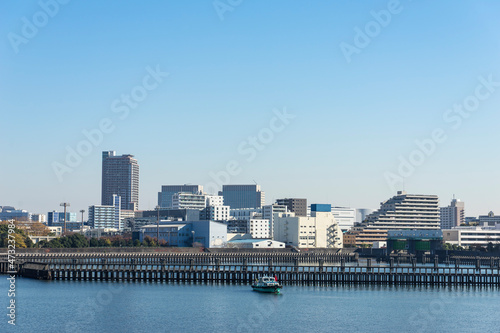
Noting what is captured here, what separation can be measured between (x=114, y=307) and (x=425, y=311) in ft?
92.0

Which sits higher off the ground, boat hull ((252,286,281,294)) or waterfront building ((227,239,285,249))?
waterfront building ((227,239,285,249))

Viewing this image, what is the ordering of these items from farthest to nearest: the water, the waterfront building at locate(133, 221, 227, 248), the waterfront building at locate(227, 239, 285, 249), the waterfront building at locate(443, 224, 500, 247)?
the waterfront building at locate(443, 224, 500, 247) < the waterfront building at locate(227, 239, 285, 249) < the waterfront building at locate(133, 221, 227, 248) < the water

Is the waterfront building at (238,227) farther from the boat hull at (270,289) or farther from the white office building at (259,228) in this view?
the boat hull at (270,289)

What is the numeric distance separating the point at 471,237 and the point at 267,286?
128 m

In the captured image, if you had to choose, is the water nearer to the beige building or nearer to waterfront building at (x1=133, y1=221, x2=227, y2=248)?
waterfront building at (x1=133, y1=221, x2=227, y2=248)

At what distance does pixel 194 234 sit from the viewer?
164m

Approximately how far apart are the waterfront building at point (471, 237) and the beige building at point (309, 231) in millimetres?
30542

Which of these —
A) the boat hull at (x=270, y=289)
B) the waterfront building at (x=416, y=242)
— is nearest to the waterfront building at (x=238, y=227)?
the waterfront building at (x=416, y=242)

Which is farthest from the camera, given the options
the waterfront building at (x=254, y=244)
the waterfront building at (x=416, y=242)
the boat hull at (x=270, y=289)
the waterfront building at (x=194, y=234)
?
the waterfront building at (x=416, y=242)

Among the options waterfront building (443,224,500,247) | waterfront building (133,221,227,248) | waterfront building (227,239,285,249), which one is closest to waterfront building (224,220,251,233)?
waterfront building (227,239,285,249)

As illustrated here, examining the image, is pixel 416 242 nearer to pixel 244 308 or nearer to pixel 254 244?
pixel 254 244

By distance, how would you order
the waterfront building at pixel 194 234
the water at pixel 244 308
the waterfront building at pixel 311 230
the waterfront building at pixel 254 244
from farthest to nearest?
the waterfront building at pixel 311 230 < the waterfront building at pixel 254 244 < the waterfront building at pixel 194 234 < the water at pixel 244 308

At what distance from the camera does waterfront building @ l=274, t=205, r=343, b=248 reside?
→ 579ft

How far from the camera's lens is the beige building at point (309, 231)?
579 ft
